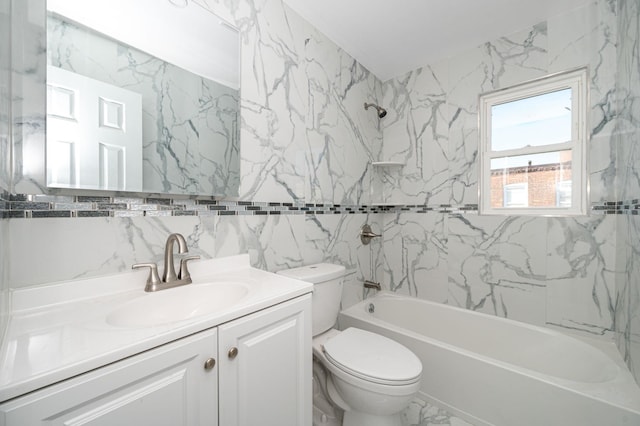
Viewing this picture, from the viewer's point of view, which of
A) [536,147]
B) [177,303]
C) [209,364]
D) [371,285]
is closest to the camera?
[209,364]

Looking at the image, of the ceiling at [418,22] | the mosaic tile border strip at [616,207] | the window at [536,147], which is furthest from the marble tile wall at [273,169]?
the mosaic tile border strip at [616,207]

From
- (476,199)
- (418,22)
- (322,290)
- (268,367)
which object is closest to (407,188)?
(476,199)

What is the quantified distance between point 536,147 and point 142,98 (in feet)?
7.96

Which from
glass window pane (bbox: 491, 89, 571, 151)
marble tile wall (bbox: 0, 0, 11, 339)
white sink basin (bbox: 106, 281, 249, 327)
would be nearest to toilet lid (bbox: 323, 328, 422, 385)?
white sink basin (bbox: 106, 281, 249, 327)

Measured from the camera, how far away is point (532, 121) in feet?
6.14

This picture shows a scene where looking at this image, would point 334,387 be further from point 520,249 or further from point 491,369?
point 520,249

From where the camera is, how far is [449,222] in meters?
2.09

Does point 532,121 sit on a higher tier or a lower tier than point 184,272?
higher

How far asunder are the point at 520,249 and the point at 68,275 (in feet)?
8.07

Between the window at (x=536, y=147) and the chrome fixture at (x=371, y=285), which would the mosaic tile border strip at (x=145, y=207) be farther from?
the chrome fixture at (x=371, y=285)

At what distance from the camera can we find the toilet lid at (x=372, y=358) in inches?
44.5

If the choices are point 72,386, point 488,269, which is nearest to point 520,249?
point 488,269

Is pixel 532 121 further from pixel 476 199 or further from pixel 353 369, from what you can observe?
pixel 353 369

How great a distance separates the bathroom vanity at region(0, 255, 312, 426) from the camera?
0.49m
